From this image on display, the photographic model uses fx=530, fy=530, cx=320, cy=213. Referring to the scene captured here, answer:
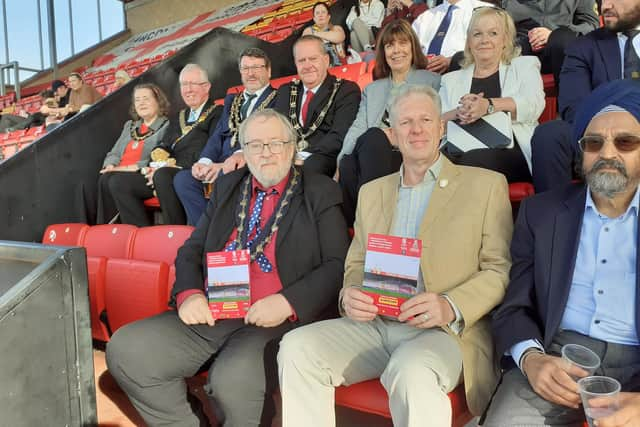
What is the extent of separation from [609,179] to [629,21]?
4.04 ft

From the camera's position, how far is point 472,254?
1.60m

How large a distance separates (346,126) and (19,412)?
81.8 inches

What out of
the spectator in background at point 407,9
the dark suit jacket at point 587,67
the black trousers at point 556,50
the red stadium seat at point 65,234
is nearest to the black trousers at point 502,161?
the dark suit jacket at point 587,67

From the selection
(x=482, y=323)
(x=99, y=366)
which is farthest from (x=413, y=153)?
(x=99, y=366)

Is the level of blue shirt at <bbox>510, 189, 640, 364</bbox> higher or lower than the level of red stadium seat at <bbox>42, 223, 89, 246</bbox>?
higher

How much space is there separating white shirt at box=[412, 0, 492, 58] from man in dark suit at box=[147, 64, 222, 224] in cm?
153

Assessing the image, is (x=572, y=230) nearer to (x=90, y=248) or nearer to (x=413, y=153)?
(x=413, y=153)

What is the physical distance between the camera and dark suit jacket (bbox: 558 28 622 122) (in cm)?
217

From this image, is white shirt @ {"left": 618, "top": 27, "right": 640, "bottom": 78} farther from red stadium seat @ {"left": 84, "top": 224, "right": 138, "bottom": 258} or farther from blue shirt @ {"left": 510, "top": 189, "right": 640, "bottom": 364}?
red stadium seat @ {"left": 84, "top": 224, "right": 138, "bottom": 258}

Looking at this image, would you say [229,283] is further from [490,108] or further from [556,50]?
[556,50]

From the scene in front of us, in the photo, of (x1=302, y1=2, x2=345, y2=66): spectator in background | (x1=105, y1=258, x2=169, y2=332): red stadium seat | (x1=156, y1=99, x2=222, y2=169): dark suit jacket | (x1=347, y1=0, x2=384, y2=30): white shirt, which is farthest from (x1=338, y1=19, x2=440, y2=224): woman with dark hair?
(x1=347, y1=0, x2=384, y2=30): white shirt

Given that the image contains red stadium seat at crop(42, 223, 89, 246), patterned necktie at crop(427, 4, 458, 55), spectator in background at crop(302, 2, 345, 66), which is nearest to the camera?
red stadium seat at crop(42, 223, 89, 246)

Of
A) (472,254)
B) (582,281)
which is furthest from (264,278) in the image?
(582,281)

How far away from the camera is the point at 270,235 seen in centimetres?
194
